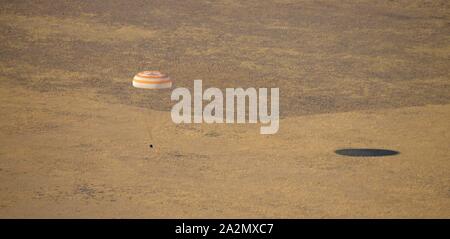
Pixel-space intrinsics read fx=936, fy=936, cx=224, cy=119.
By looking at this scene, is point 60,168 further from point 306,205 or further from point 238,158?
point 306,205

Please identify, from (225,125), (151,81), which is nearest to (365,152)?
(225,125)

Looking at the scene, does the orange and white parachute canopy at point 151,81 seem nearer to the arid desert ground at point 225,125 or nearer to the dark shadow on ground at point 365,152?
the arid desert ground at point 225,125

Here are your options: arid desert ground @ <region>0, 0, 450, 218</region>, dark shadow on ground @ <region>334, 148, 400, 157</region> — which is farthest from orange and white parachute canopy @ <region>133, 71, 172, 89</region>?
dark shadow on ground @ <region>334, 148, 400, 157</region>

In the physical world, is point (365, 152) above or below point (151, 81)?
below

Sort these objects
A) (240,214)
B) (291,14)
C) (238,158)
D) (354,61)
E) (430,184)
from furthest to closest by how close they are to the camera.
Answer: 1. (291,14)
2. (354,61)
3. (238,158)
4. (430,184)
5. (240,214)

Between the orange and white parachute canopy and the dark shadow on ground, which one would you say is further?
the orange and white parachute canopy

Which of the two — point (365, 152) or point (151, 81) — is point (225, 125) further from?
point (365, 152)

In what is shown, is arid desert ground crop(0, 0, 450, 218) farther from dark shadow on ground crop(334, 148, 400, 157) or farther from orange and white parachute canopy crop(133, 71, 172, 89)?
orange and white parachute canopy crop(133, 71, 172, 89)

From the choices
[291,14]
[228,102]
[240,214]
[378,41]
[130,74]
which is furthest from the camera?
[291,14]

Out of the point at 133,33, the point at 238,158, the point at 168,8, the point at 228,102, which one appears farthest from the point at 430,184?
the point at 168,8
